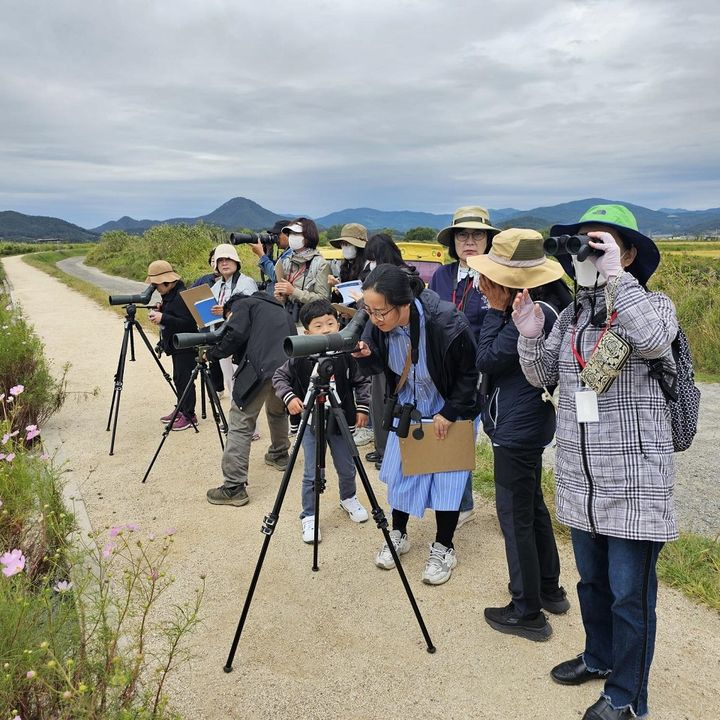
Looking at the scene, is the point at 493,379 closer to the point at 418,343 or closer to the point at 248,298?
the point at 418,343

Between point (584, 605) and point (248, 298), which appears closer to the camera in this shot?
point (584, 605)

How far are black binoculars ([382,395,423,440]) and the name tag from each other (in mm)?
1032

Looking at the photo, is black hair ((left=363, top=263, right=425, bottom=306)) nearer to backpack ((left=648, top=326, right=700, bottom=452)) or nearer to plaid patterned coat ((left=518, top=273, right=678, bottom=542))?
plaid patterned coat ((left=518, top=273, right=678, bottom=542))

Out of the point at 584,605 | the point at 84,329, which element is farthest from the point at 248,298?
the point at 84,329

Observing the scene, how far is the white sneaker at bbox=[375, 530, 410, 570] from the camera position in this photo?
3.31 metres

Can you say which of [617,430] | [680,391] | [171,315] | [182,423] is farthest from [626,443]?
[182,423]

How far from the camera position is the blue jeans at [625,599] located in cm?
198

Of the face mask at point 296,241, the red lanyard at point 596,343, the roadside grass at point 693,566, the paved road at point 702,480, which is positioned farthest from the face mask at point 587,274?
the face mask at point 296,241

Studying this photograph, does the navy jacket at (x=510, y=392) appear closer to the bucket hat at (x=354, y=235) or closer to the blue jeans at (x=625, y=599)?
the blue jeans at (x=625, y=599)

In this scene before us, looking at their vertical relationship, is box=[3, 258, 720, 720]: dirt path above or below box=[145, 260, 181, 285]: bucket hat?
below

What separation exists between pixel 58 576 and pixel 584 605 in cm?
251

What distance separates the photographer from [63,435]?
568cm

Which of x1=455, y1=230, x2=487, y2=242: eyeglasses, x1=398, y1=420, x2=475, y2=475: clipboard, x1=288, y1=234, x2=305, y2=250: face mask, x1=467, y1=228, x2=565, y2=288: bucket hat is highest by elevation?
x1=288, y1=234, x2=305, y2=250: face mask

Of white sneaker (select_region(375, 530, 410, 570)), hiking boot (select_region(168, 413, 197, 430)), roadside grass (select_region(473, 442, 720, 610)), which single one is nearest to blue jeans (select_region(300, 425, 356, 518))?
white sneaker (select_region(375, 530, 410, 570))
